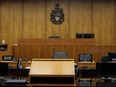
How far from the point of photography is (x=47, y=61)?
439 cm

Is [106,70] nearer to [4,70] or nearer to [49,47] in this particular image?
[4,70]

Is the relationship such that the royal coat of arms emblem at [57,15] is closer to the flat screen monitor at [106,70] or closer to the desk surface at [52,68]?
the flat screen monitor at [106,70]

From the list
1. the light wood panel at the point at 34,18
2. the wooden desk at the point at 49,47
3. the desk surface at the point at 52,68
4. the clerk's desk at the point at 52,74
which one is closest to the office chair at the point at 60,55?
the wooden desk at the point at 49,47

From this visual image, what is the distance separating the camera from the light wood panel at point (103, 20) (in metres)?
13.9

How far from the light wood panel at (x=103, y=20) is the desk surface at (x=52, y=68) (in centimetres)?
973

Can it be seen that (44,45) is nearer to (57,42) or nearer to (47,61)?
(57,42)

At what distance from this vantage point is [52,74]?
3.89 metres

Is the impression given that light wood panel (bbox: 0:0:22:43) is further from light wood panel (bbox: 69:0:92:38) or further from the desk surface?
the desk surface

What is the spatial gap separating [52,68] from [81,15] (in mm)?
9983

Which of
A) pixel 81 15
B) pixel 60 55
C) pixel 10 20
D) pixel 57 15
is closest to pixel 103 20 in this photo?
pixel 81 15

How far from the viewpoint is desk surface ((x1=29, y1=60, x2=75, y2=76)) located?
3939mm

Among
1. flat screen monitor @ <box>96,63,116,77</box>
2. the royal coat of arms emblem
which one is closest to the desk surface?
flat screen monitor @ <box>96,63,116,77</box>

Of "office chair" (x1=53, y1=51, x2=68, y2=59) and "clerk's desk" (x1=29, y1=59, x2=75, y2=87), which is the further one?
"office chair" (x1=53, y1=51, x2=68, y2=59)

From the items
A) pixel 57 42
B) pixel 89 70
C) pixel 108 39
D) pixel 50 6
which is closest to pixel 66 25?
pixel 50 6
